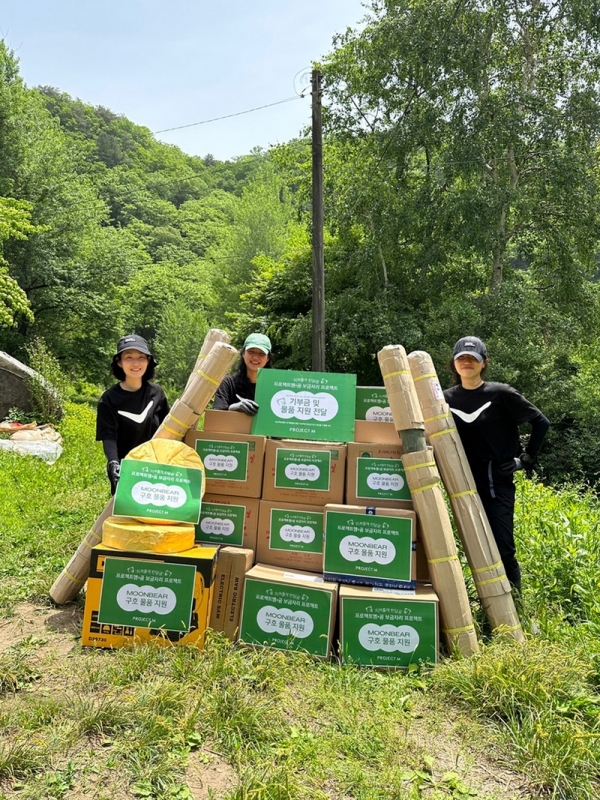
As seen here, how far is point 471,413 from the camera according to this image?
357 cm

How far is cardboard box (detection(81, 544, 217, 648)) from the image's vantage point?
312 centimetres

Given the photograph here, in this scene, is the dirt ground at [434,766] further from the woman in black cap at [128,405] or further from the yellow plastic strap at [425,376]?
the yellow plastic strap at [425,376]

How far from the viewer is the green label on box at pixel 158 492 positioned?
3285 mm

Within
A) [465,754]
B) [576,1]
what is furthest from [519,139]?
[465,754]

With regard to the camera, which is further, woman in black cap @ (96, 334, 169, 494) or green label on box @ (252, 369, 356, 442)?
woman in black cap @ (96, 334, 169, 494)

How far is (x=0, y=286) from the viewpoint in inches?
428

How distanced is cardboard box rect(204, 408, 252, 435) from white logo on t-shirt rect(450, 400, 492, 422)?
1.35m

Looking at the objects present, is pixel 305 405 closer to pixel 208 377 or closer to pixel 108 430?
pixel 208 377

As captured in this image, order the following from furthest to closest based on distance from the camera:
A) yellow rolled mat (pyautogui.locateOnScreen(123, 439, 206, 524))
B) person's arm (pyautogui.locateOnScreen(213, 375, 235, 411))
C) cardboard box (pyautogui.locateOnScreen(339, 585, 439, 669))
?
person's arm (pyautogui.locateOnScreen(213, 375, 235, 411)), yellow rolled mat (pyautogui.locateOnScreen(123, 439, 206, 524)), cardboard box (pyautogui.locateOnScreen(339, 585, 439, 669))

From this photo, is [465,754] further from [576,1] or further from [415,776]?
[576,1]

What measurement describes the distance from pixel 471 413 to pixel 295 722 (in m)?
2.05

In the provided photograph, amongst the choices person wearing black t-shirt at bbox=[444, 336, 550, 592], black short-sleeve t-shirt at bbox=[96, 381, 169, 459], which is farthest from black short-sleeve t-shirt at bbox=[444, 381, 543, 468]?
black short-sleeve t-shirt at bbox=[96, 381, 169, 459]

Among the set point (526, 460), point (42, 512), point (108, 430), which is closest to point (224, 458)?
point (108, 430)

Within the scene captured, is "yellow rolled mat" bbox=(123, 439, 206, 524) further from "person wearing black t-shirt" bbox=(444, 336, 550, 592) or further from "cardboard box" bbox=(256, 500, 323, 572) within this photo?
"person wearing black t-shirt" bbox=(444, 336, 550, 592)
